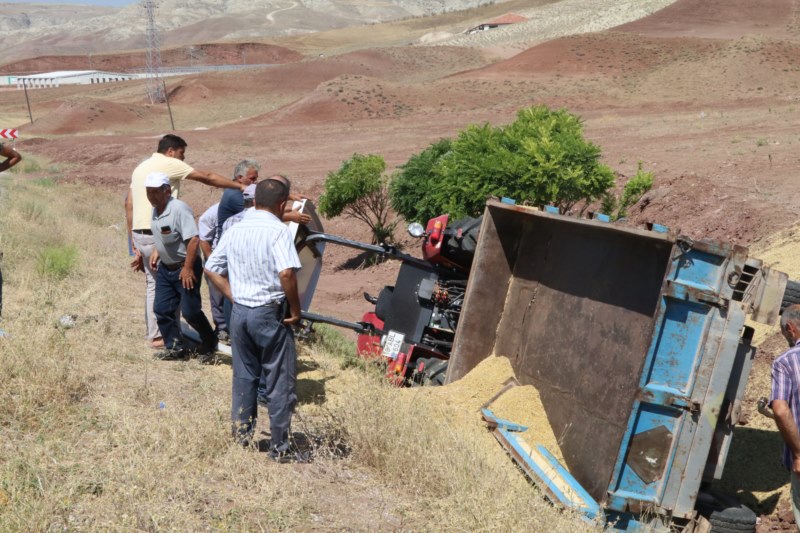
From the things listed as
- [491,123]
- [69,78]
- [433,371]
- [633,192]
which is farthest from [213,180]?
[69,78]

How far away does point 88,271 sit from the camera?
1168 cm

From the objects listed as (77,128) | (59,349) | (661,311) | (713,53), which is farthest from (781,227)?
(77,128)

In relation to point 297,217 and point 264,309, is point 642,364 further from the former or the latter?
point 297,217

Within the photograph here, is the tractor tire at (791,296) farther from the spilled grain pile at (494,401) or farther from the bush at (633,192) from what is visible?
the bush at (633,192)

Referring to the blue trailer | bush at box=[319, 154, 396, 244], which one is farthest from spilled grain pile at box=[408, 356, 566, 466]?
bush at box=[319, 154, 396, 244]

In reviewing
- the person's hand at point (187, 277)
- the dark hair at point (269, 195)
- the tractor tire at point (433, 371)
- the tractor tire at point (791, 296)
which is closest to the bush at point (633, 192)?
the tractor tire at point (433, 371)

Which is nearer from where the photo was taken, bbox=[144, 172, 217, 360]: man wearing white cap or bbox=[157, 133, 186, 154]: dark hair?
bbox=[144, 172, 217, 360]: man wearing white cap

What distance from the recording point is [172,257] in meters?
7.43

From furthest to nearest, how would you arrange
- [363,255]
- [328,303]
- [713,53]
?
[713,53] < [363,255] < [328,303]

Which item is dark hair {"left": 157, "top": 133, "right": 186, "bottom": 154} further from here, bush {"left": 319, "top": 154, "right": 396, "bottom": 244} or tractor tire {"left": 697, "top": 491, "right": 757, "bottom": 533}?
bush {"left": 319, "top": 154, "right": 396, "bottom": 244}

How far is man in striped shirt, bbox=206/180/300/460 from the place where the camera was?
17.7 ft

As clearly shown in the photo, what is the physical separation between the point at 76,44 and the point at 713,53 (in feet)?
437

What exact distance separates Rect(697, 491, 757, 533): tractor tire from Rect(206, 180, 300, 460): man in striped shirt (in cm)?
261

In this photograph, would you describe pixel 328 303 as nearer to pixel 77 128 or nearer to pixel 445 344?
pixel 445 344
